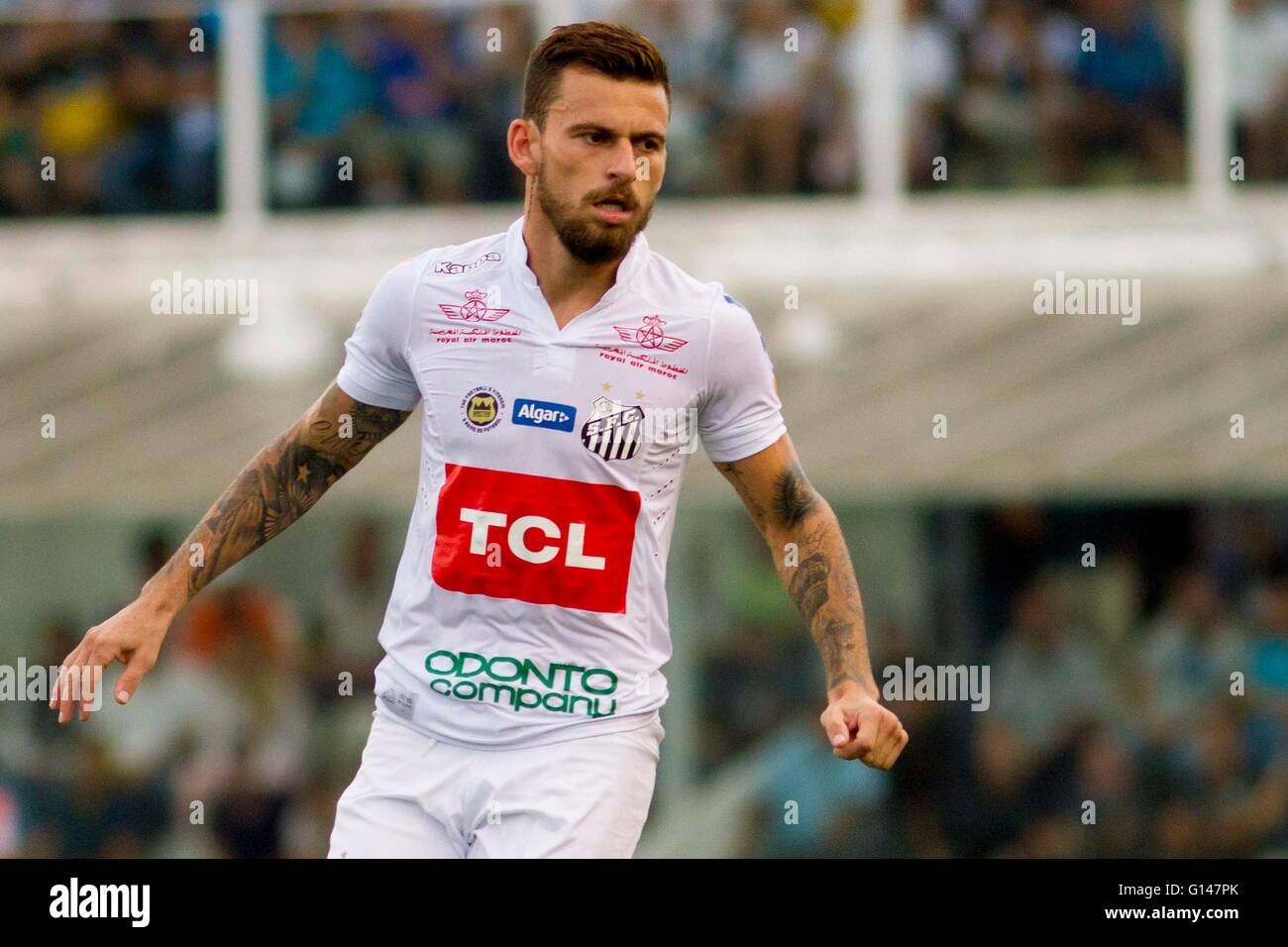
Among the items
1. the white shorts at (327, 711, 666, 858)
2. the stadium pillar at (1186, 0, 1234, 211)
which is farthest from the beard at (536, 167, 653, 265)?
the stadium pillar at (1186, 0, 1234, 211)

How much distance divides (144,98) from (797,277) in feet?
13.1

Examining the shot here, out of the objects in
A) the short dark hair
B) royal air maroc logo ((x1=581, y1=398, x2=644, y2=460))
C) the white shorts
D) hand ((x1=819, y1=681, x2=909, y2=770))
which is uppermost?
the short dark hair

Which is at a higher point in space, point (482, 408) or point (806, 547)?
point (482, 408)

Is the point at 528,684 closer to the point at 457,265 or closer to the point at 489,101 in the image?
the point at 457,265

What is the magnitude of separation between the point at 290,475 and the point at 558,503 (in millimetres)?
734

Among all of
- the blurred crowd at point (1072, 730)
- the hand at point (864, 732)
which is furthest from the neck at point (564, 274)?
the blurred crowd at point (1072, 730)

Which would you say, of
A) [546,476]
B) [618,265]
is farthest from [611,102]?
Result: [546,476]

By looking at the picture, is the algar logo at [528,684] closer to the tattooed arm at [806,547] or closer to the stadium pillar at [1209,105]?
the tattooed arm at [806,547]

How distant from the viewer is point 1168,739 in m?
10.8

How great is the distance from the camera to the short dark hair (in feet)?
15.7

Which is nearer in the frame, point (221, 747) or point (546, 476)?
point (546, 476)

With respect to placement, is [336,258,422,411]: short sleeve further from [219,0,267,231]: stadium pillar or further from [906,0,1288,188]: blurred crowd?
[219,0,267,231]: stadium pillar

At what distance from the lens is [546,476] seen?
4738mm
